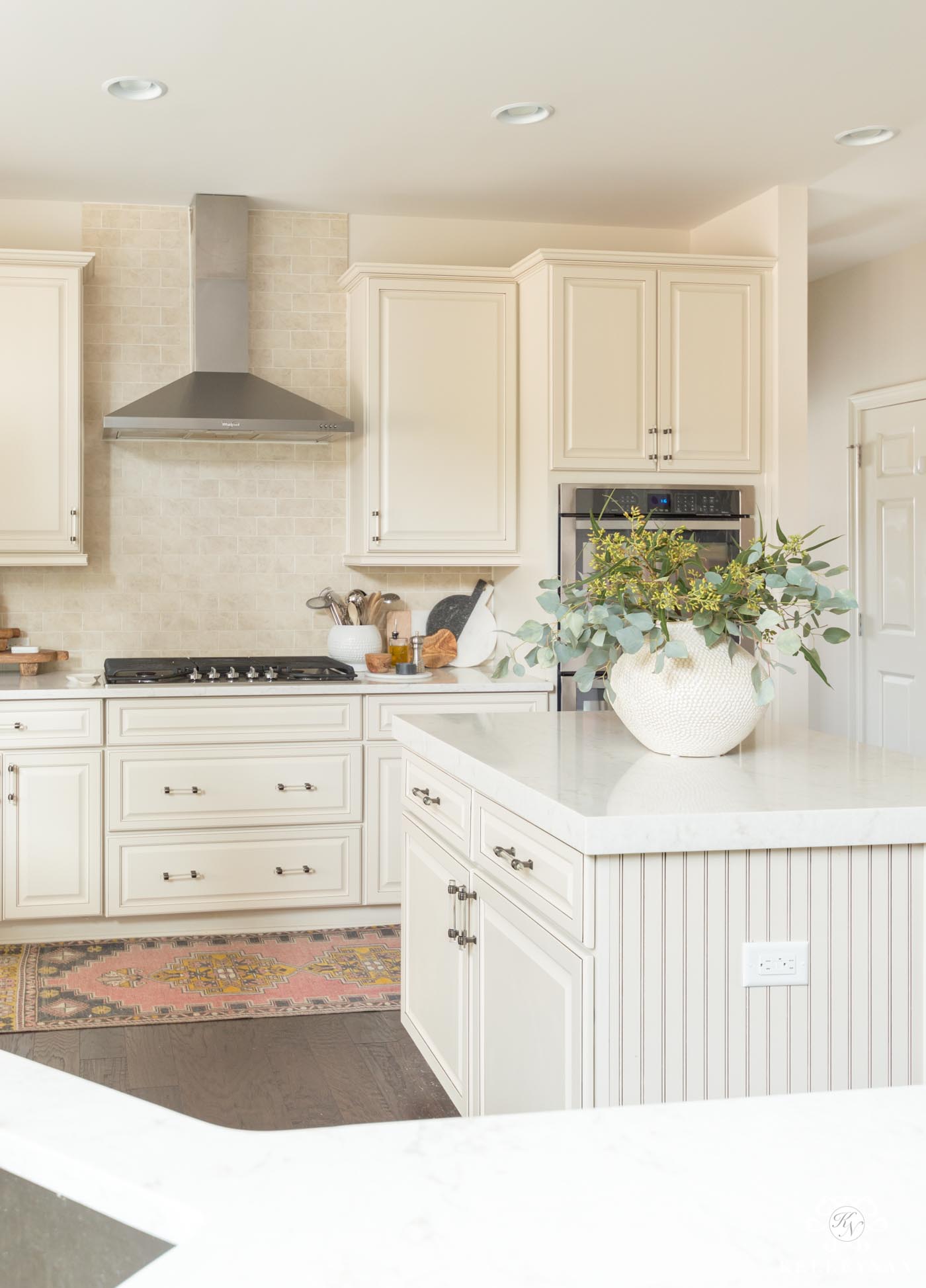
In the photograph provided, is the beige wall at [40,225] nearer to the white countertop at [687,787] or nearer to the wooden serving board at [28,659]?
the wooden serving board at [28,659]

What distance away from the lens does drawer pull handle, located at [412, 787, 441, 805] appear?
8.29 feet

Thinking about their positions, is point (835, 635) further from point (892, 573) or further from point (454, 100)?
point (892, 573)

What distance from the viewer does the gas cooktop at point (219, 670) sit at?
4.12 metres

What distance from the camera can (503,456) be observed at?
4.49 metres

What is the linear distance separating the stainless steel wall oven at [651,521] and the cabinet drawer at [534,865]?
2.08 metres

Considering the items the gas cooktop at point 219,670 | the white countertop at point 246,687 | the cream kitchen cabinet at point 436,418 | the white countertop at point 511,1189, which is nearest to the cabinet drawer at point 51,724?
the white countertop at point 246,687

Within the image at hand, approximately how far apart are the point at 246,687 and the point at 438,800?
1753mm

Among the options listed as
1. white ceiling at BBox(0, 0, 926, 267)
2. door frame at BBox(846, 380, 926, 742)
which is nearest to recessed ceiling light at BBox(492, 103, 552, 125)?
white ceiling at BBox(0, 0, 926, 267)

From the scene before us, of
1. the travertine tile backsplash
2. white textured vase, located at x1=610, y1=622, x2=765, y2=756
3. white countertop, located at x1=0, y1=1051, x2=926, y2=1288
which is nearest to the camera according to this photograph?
white countertop, located at x1=0, y1=1051, x2=926, y2=1288

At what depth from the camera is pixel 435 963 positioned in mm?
2576

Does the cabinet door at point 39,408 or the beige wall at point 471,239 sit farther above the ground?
the beige wall at point 471,239

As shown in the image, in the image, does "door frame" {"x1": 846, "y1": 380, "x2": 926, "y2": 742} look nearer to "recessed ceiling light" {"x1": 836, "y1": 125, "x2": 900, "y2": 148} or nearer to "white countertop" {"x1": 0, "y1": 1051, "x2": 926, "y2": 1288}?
"recessed ceiling light" {"x1": 836, "y1": 125, "x2": 900, "y2": 148}

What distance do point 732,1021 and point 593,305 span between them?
10.3 feet

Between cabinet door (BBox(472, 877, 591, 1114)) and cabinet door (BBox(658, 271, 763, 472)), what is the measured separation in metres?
2.57
